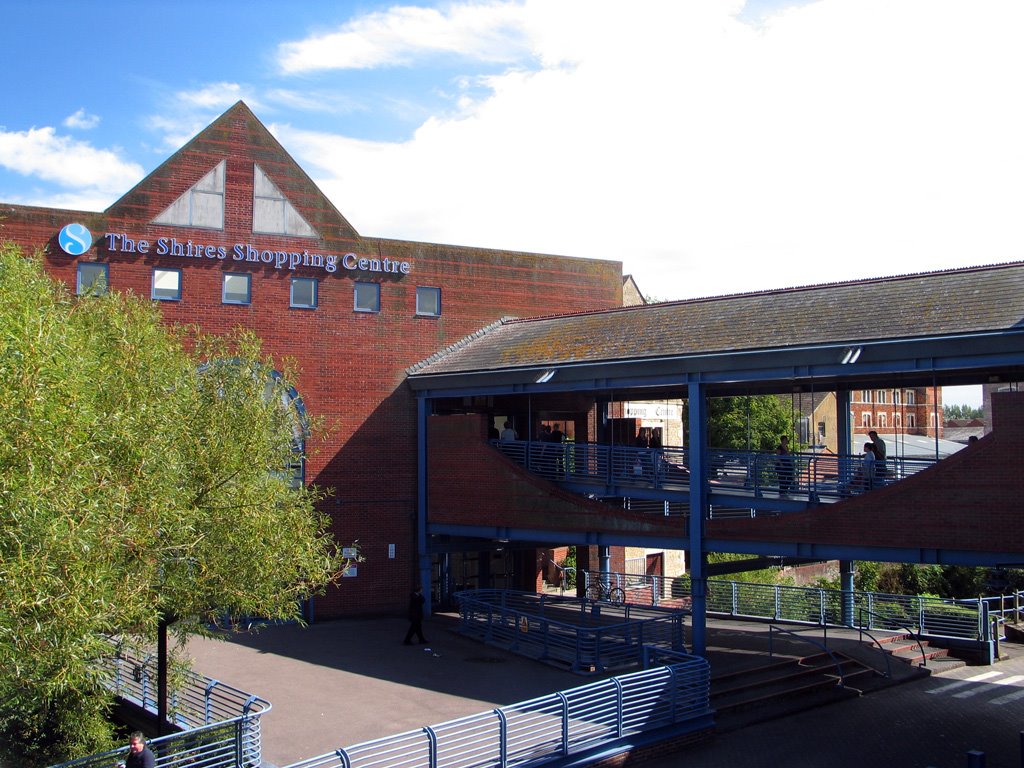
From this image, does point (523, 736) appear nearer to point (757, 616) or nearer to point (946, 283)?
point (946, 283)

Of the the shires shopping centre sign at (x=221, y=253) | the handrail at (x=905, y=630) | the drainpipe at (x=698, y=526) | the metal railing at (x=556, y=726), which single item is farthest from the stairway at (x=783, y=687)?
the the shires shopping centre sign at (x=221, y=253)

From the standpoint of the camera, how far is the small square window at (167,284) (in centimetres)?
2375

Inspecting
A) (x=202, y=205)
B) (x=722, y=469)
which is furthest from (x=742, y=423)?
(x=202, y=205)

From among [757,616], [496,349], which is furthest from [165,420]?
[757,616]

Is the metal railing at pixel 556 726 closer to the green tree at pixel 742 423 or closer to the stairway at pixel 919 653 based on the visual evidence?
the stairway at pixel 919 653

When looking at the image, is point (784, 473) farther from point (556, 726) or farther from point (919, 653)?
point (919, 653)

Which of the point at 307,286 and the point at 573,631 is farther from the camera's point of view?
the point at 307,286

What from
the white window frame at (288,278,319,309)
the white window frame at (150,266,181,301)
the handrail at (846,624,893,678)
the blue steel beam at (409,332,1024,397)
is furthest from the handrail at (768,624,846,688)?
the white window frame at (150,266,181,301)

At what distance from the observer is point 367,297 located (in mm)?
26188

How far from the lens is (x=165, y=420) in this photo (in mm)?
11664

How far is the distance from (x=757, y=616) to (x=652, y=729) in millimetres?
12049

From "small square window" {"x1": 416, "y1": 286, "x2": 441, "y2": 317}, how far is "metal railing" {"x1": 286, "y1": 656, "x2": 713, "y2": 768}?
13.1 m

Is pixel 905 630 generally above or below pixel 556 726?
below

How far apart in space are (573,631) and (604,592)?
30.1 feet
